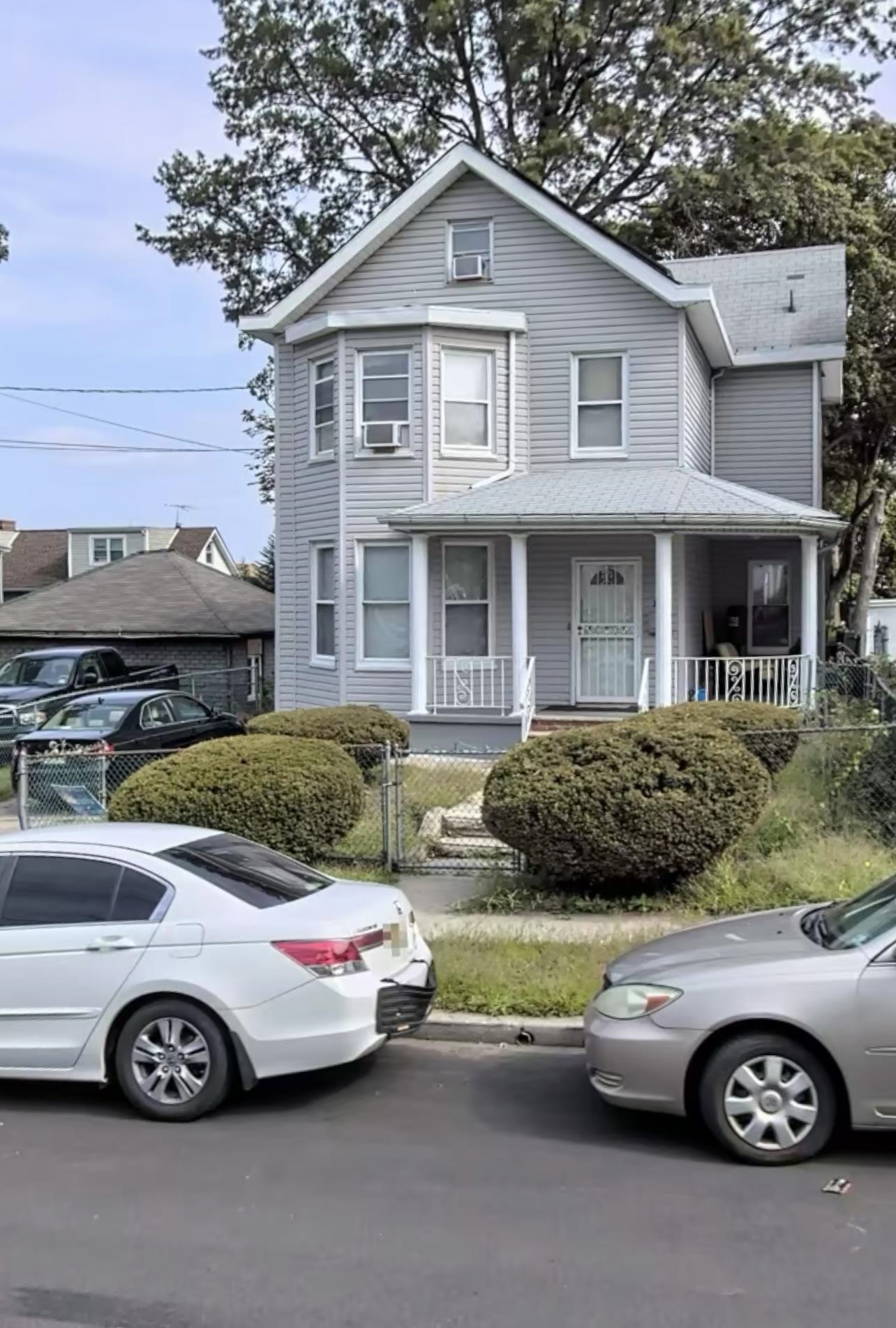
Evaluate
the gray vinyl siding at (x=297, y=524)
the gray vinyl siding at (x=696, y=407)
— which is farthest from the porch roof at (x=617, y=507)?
the gray vinyl siding at (x=297, y=524)

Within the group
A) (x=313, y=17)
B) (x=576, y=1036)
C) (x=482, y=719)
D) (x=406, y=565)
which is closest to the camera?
(x=576, y=1036)

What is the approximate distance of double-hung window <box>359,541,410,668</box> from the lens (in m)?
18.2

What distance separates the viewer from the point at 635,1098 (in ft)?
17.8

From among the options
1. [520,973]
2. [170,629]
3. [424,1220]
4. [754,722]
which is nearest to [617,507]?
[754,722]

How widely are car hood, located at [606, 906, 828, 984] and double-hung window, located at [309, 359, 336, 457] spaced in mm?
13749

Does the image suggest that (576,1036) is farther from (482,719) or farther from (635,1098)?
(482,719)

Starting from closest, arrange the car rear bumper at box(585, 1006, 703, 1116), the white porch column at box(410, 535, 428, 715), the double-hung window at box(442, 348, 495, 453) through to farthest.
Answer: the car rear bumper at box(585, 1006, 703, 1116), the white porch column at box(410, 535, 428, 715), the double-hung window at box(442, 348, 495, 453)

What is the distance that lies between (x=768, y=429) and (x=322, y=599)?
836cm

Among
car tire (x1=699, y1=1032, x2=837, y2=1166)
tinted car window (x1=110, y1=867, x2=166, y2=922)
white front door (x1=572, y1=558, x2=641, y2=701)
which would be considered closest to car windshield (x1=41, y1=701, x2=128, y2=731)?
white front door (x1=572, y1=558, x2=641, y2=701)

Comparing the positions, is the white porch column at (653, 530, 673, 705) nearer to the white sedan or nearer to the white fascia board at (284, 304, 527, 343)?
the white fascia board at (284, 304, 527, 343)

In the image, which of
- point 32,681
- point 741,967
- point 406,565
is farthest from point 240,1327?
point 32,681

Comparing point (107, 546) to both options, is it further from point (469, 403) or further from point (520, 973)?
point (520, 973)

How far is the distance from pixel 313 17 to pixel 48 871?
2943 centimetres

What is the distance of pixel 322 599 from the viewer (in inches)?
767
